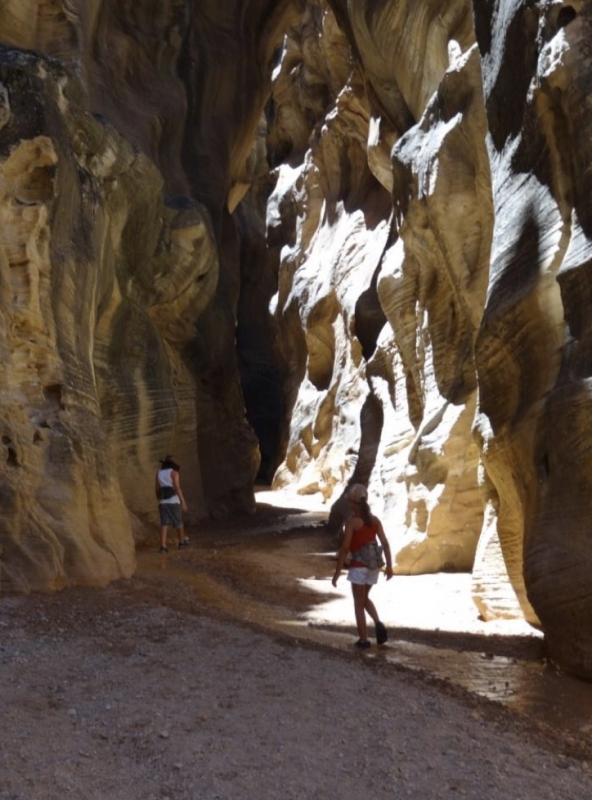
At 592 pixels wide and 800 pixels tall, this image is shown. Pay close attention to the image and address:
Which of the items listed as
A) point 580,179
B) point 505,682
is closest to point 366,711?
point 505,682

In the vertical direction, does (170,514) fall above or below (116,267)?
below

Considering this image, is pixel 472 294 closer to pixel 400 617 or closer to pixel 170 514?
pixel 400 617

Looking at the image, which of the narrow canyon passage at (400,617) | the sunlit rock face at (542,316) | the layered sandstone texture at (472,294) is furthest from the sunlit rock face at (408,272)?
the sunlit rock face at (542,316)

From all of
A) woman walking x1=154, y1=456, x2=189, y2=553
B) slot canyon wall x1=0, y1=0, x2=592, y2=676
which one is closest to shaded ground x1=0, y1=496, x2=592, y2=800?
slot canyon wall x1=0, y1=0, x2=592, y2=676

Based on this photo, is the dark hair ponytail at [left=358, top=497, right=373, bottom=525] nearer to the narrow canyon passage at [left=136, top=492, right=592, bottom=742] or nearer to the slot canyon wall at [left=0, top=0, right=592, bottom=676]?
the narrow canyon passage at [left=136, top=492, right=592, bottom=742]

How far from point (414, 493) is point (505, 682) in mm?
6007

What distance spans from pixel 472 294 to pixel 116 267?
6326 millimetres

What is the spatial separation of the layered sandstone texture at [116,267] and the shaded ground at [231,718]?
60.1 inches

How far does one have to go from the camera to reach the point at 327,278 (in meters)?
24.7

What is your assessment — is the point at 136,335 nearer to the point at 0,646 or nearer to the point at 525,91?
the point at 525,91

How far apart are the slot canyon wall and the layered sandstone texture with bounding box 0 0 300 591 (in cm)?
5

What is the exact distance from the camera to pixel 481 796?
3537mm

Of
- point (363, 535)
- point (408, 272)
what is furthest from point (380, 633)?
point (408, 272)

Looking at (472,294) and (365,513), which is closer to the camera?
(365,513)
